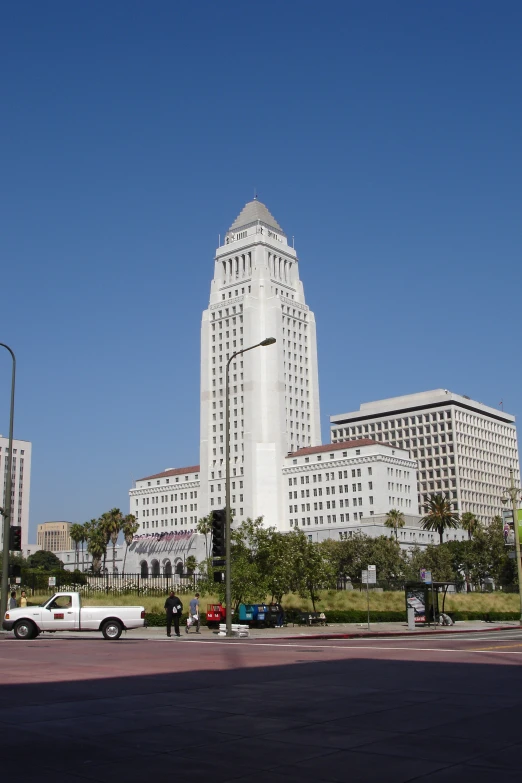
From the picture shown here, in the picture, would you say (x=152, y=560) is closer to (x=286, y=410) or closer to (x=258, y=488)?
(x=258, y=488)

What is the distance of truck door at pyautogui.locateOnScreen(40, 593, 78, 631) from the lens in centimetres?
2800

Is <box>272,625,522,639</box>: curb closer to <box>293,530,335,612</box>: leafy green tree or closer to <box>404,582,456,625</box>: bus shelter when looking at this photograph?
<box>404,582,456,625</box>: bus shelter

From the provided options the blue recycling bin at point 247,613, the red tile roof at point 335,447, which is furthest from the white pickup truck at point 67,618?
the red tile roof at point 335,447

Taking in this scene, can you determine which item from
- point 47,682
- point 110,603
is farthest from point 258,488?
point 47,682

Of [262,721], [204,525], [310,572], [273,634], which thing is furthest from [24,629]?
[204,525]

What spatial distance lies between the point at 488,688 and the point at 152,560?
143339 millimetres

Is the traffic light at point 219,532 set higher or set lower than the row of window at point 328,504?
lower

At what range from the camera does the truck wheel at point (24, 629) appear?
28.2 meters

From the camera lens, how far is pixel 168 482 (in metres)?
163

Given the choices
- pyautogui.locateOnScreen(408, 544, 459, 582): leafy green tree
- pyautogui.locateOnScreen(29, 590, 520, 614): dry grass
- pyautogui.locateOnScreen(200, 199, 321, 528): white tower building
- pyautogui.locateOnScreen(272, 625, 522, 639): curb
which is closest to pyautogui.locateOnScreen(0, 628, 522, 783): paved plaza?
pyautogui.locateOnScreen(272, 625, 522, 639): curb

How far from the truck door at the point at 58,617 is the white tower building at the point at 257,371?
114m

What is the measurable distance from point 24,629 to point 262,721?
21090 mm

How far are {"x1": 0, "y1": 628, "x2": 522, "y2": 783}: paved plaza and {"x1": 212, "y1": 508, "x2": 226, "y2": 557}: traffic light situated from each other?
466 inches

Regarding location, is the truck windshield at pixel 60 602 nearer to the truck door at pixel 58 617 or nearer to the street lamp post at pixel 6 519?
the truck door at pixel 58 617
